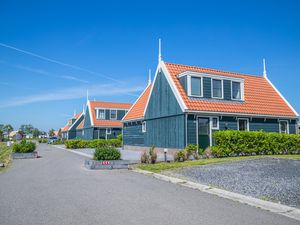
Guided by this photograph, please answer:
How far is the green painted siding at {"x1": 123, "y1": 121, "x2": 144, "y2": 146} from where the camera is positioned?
28.0 meters

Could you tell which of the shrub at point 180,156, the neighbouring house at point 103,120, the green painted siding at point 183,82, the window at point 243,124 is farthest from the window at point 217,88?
the neighbouring house at point 103,120

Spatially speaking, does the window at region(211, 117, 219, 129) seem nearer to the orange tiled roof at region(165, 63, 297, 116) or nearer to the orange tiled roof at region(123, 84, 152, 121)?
the orange tiled roof at region(165, 63, 297, 116)

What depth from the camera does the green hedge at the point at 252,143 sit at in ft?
59.3

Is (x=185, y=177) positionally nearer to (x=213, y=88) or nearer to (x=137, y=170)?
(x=137, y=170)

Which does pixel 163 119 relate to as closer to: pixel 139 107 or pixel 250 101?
pixel 139 107

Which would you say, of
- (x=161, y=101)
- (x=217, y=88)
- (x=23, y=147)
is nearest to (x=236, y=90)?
(x=217, y=88)

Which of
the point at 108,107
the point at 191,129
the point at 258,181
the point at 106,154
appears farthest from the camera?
the point at 108,107

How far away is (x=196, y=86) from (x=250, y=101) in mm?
5997

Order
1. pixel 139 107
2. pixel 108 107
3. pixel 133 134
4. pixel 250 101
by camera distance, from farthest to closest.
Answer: pixel 108 107
pixel 139 107
pixel 133 134
pixel 250 101

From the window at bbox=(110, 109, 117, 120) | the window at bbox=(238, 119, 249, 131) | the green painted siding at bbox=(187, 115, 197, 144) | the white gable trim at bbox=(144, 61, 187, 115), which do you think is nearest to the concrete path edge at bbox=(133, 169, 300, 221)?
the green painted siding at bbox=(187, 115, 197, 144)

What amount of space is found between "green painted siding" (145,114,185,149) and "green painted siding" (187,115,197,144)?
38cm

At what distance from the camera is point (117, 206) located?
6598 millimetres

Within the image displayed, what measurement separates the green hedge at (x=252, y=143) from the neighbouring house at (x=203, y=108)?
2518 millimetres

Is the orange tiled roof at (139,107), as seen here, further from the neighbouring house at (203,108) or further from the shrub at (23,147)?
the shrub at (23,147)
